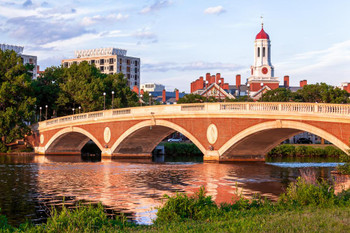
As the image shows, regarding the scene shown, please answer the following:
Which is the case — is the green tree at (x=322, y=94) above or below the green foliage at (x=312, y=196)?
above

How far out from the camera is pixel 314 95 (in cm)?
8450

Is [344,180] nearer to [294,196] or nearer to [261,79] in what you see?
[294,196]

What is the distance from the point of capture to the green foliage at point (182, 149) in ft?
238

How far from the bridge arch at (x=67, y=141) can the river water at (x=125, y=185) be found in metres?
18.9

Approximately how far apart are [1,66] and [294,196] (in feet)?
211

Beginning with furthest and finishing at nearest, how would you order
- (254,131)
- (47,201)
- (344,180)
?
(254,131), (344,180), (47,201)

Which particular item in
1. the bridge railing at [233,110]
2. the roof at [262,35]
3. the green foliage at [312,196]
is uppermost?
the roof at [262,35]

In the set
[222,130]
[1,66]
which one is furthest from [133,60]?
[222,130]

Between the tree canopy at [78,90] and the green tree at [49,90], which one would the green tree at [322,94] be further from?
the green tree at [49,90]

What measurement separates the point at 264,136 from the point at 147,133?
16.5 metres

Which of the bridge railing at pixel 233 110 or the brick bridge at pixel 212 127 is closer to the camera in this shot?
the bridge railing at pixel 233 110

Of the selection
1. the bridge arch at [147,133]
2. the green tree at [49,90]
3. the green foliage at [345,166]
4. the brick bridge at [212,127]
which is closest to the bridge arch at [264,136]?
the brick bridge at [212,127]

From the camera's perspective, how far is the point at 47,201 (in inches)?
1018

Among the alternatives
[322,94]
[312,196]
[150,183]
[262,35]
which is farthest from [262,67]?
[312,196]
